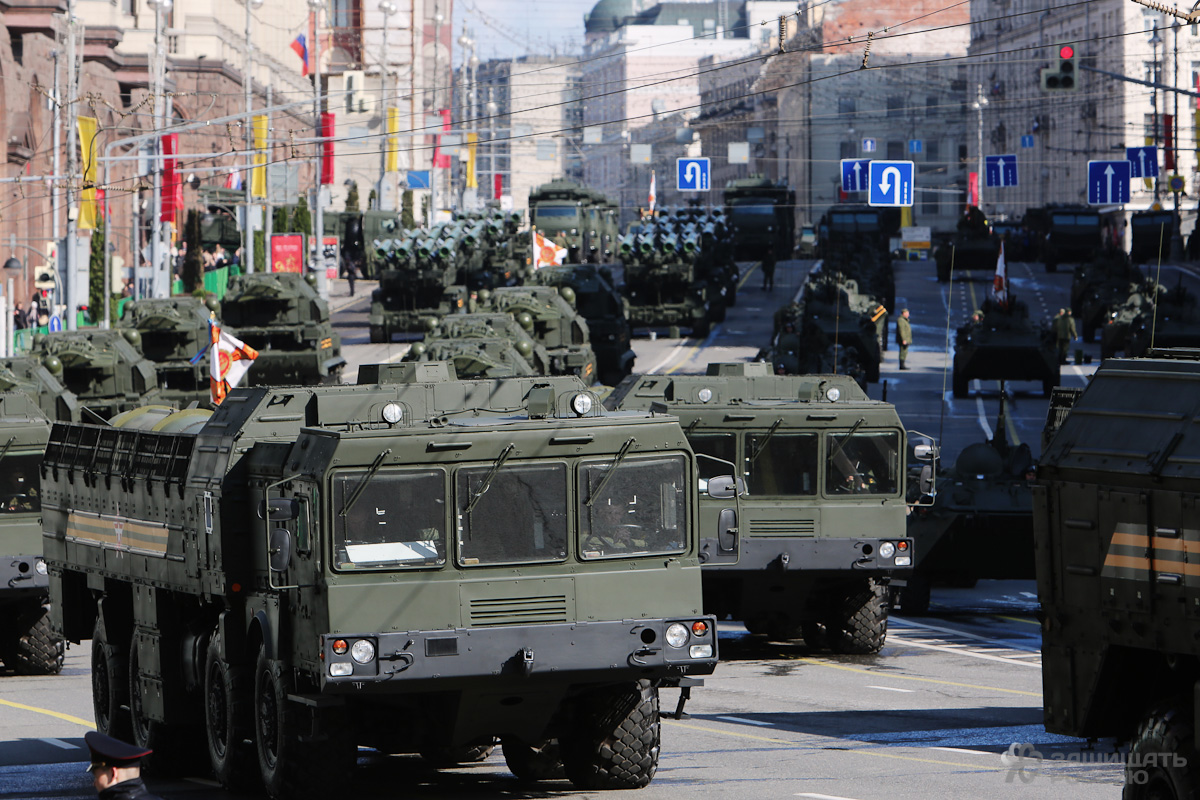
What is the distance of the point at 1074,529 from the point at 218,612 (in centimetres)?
562

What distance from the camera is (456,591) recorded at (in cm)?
1130

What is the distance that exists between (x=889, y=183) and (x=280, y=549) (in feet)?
90.1

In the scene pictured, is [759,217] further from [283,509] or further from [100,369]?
[283,509]

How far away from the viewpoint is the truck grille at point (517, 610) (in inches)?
445

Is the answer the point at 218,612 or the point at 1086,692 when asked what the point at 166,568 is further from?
the point at 1086,692

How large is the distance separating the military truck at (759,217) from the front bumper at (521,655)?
6549cm

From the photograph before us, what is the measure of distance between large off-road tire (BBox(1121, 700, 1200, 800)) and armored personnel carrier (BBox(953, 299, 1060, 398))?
3429 cm

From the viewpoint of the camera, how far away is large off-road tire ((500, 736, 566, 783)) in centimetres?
1252

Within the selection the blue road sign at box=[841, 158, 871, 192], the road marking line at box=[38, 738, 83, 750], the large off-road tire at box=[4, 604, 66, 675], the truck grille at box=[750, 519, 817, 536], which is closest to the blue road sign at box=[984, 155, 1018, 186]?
the blue road sign at box=[841, 158, 871, 192]

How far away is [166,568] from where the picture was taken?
13.5m

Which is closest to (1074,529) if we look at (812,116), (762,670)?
(762,670)

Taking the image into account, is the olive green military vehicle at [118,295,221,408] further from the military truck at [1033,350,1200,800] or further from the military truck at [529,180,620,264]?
the military truck at [1033,350,1200,800]

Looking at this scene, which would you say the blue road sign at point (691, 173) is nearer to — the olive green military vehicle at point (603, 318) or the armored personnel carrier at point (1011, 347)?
the olive green military vehicle at point (603, 318)

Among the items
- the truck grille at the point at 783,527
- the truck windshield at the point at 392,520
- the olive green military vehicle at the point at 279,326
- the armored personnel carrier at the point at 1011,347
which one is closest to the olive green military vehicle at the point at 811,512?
the truck grille at the point at 783,527
